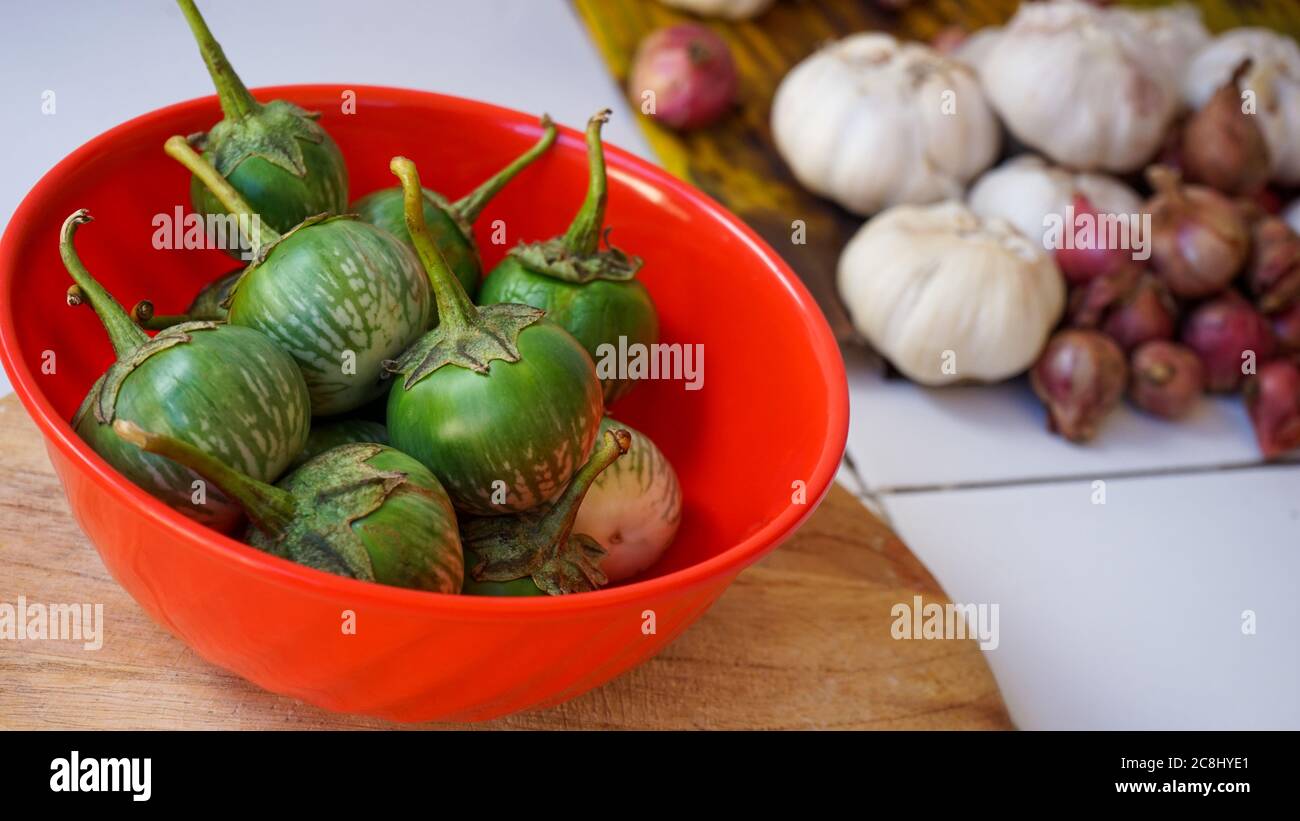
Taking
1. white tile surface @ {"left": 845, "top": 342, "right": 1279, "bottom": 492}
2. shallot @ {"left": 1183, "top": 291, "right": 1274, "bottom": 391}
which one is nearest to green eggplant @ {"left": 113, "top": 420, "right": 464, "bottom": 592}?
white tile surface @ {"left": 845, "top": 342, "right": 1279, "bottom": 492}

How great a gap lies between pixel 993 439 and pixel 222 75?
0.73m

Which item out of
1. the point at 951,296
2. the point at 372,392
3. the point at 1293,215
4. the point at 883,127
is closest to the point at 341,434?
the point at 372,392

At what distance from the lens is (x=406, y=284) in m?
0.49

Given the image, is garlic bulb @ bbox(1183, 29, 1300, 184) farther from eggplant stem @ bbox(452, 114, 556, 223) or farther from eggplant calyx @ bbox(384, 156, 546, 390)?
eggplant calyx @ bbox(384, 156, 546, 390)

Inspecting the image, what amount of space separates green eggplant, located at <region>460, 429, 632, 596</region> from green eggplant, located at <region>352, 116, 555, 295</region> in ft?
0.41

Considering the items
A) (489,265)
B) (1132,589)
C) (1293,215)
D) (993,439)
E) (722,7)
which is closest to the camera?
(489,265)

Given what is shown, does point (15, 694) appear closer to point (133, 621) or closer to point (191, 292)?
point (133, 621)

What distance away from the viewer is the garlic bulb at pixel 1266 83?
3.98ft

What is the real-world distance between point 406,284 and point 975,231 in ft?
2.27

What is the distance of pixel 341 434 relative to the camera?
50cm

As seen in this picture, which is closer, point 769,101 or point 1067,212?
point 1067,212

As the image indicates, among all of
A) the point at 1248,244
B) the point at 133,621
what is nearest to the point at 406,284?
the point at 133,621

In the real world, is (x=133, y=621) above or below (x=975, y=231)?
below

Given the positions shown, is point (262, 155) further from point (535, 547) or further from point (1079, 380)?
point (1079, 380)
